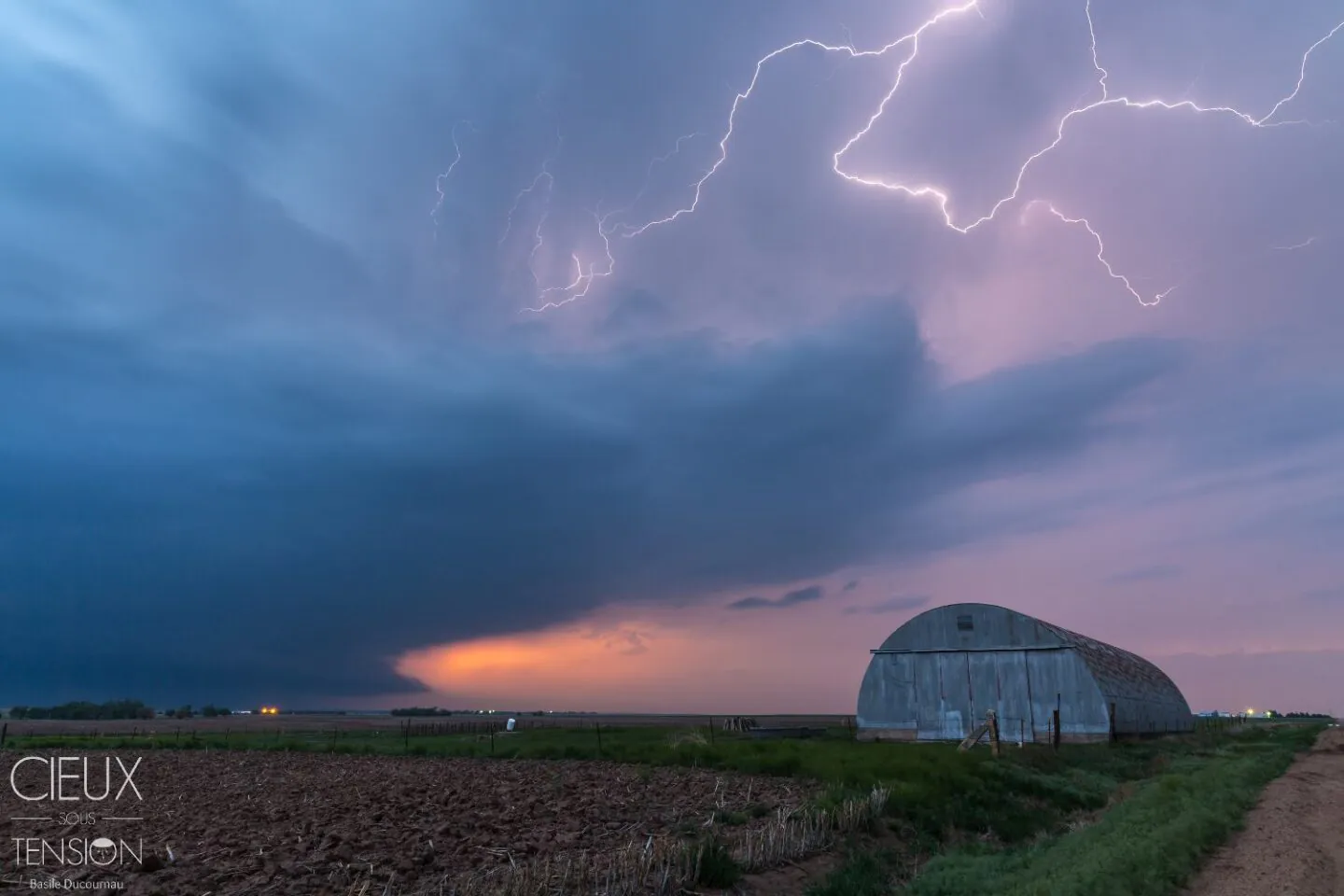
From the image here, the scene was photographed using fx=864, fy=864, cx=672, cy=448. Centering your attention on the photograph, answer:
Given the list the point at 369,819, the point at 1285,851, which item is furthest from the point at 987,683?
the point at 369,819

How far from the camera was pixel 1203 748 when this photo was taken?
4925 centimetres

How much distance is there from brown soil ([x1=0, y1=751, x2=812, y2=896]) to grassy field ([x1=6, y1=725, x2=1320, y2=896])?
2864 millimetres

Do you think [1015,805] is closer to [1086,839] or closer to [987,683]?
[1086,839]

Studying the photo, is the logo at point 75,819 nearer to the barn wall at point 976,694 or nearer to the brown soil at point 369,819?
the brown soil at point 369,819

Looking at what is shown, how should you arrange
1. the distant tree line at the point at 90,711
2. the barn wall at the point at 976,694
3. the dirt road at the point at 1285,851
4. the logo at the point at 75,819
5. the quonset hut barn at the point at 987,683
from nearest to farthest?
the dirt road at the point at 1285,851 → the logo at the point at 75,819 → the barn wall at the point at 976,694 → the quonset hut barn at the point at 987,683 → the distant tree line at the point at 90,711

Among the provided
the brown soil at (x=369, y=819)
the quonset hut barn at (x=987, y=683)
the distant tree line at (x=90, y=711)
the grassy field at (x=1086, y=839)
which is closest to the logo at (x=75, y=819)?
the brown soil at (x=369, y=819)

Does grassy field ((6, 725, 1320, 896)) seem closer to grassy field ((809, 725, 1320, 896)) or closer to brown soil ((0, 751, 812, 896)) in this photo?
grassy field ((809, 725, 1320, 896))

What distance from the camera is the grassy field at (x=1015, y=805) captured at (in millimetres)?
16594

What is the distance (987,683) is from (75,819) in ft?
134

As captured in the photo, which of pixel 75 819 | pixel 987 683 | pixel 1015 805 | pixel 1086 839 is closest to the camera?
pixel 1086 839

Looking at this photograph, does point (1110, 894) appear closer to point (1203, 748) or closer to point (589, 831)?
point (589, 831)

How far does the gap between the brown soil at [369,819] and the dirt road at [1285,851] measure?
A: 393 inches

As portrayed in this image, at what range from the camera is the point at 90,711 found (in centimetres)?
14025

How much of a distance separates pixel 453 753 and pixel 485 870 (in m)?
31.0
